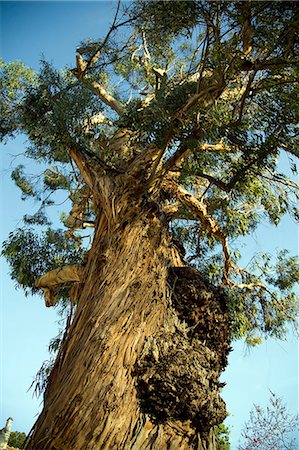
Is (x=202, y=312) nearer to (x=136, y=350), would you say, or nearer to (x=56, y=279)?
(x=136, y=350)

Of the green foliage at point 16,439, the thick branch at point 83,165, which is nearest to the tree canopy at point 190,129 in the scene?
the thick branch at point 83,165

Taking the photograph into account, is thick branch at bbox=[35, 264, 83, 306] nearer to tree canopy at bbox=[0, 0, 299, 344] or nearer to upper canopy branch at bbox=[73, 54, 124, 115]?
tree canopy at bbox=[0, 0, 299, 344]

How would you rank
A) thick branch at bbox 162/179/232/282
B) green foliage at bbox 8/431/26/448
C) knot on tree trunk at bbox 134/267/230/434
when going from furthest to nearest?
green foliage at bbox 8/431/26/448, thick branch at bbox 162/179/232/282, knot on tree trunk at bbox 134/267/230/434

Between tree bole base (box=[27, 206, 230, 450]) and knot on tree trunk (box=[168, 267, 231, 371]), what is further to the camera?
knot on tree trunk (box=[168, 267, 231, 371])

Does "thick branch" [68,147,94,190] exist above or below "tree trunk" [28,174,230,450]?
above

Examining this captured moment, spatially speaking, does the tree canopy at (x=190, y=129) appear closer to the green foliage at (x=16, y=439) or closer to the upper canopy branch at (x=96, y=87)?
the upper canopy branch at (x=96, y=87)

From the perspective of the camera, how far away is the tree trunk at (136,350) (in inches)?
107

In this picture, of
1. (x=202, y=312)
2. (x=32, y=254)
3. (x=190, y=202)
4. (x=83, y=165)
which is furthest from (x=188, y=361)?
(x=32, y=254)

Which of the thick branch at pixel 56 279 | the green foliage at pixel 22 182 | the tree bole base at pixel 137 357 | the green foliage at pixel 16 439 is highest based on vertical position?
the green foliage at pixel 22 182

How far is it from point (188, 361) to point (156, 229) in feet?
4.38

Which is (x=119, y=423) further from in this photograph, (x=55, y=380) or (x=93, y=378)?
(x=55, y=380)

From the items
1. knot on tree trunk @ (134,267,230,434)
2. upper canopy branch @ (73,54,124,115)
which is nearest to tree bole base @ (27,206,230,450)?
knot on tree trunk @ (134,267,230,434)

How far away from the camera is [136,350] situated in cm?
308

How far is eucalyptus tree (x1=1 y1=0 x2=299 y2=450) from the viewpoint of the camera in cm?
288
